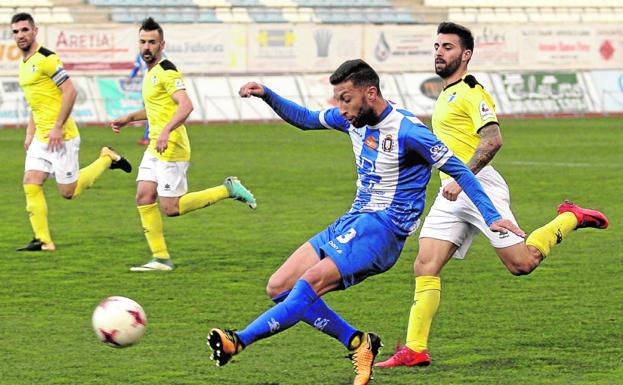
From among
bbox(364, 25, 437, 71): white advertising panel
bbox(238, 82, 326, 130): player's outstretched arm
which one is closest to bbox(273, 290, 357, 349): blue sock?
bbox(238, 82, 326, 130): player's outstretched arm

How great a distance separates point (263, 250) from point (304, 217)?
276cm

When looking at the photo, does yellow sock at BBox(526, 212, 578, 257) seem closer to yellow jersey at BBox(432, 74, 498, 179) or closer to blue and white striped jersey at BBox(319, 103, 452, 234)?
yellow jersey at BBox(432, 74, 498, 179)

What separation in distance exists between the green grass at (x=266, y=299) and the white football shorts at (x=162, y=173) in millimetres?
719

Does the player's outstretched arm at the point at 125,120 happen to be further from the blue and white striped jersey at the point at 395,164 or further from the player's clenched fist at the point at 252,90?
the blue and white striped jersey at the point at 395,164

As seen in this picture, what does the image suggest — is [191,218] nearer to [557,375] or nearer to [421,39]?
[557,375]

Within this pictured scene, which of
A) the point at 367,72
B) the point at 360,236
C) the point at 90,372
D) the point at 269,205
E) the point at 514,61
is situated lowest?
the point at 514,61

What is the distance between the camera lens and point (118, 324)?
25.1ft

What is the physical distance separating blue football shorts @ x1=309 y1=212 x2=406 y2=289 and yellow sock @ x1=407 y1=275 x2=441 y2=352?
589 mm

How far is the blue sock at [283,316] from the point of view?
6824 mm

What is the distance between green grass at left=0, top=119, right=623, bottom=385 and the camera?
7.81 metres

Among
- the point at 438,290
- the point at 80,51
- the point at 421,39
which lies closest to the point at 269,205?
the point at 438,290

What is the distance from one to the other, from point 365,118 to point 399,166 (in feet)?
1.14

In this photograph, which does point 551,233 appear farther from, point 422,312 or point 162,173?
point 162,173

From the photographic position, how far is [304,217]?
16.1m
